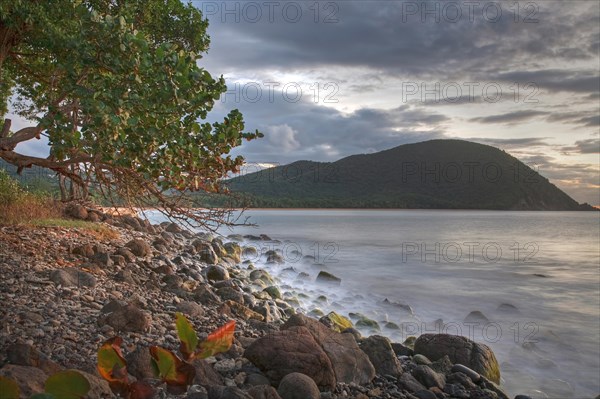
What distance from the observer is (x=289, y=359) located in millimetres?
5930

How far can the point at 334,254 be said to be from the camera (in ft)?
103

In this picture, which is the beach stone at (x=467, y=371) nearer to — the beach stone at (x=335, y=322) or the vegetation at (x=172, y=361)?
the beach stone at (x=335, y=322)

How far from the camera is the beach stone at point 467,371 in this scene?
7.71m

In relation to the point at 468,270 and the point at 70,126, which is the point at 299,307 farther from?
the point at 468,270

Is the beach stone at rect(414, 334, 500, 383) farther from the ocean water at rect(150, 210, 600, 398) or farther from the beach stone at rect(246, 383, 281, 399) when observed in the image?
the beach stone at rect(246, 383, 281, 399)

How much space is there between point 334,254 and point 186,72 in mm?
26240

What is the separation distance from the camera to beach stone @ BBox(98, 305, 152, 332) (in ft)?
20.7

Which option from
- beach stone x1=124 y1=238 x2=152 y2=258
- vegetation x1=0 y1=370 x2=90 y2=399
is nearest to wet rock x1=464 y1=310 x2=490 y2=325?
beach stone x1=124 y1=238 x2=152 y2=258

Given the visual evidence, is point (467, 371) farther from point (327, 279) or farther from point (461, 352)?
point (327, 279)

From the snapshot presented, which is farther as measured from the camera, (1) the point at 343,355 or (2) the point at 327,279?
(2) the point at 327,279

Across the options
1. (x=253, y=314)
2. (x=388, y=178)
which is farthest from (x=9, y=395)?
(x=388, y=178)

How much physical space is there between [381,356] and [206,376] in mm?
3042

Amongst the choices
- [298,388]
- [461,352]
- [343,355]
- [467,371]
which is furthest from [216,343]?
[461,352]

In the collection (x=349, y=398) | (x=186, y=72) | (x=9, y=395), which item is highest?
(x=186, y=72)
